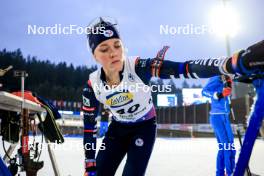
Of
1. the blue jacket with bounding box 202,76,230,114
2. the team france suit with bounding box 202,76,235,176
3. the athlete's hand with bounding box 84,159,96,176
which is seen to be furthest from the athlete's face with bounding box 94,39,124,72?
the blue jacket with bounding box 202,76,230,114

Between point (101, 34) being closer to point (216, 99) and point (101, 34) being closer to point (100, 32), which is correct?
point (100, 32)

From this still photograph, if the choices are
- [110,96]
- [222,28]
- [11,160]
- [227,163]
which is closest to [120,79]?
[110,96]

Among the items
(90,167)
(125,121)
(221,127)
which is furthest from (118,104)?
(221,127)

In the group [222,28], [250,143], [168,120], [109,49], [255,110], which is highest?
[222,28]

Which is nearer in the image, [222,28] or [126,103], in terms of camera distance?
[126,103]

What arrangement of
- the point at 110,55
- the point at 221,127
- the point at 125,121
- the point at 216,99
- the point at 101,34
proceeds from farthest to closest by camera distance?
the point at 216,99
the point at 221,127
the point at 125,121
the point at 101,34
the point at 110,55

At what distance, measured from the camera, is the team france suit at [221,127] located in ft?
15.4

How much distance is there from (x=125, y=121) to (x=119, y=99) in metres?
0.28

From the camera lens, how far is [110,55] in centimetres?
272

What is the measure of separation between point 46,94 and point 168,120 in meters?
Answer: 36.9

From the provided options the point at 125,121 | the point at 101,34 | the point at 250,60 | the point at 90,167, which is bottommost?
the point at 90,167

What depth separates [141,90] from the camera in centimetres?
293

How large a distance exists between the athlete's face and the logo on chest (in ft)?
0.83

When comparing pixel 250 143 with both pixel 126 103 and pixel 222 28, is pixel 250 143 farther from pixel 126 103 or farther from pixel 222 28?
pixel 222 28
